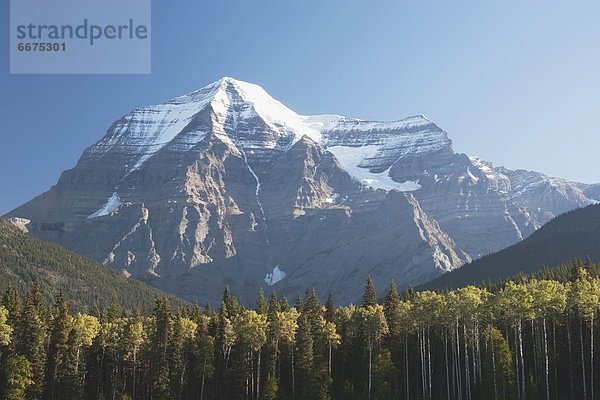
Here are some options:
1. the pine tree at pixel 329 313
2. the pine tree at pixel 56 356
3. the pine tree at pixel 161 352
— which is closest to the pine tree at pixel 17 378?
the pine tree at pixel 56 356

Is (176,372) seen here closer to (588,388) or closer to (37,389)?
(37,389)

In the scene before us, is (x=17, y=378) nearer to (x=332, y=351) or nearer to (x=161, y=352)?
(x=161, y=352)

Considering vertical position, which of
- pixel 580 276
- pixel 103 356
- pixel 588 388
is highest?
pixel 580 276

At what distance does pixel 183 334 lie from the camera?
4493 inches

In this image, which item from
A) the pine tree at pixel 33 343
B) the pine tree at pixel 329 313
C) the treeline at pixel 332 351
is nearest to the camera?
the treeline at pixel 332 351

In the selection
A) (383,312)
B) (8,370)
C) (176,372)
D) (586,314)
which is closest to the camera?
(586,314)

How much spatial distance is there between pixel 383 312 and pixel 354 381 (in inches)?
503

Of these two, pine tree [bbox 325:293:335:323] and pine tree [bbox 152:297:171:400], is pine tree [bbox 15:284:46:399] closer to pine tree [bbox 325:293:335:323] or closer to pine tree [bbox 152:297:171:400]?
pine tree [bbox 152:297:171:400]

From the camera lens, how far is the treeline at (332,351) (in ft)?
317

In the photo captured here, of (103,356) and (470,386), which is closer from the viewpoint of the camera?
(470,386)

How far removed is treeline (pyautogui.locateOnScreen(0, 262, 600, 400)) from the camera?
3804 inches

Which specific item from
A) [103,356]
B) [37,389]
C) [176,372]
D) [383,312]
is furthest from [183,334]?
[383,312]

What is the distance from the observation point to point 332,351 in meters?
119

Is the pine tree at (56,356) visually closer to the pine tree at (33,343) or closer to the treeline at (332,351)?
the treeline at (332,351)
